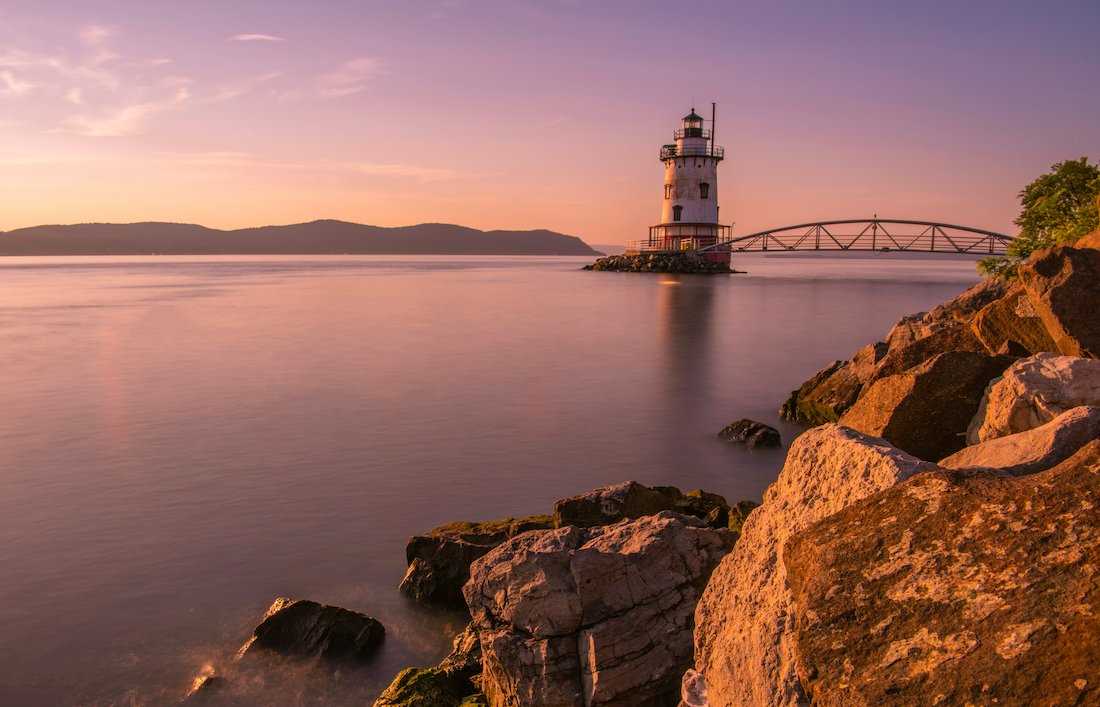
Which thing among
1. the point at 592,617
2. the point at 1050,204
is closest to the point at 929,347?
the point at 592,617

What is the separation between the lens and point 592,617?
637 cm

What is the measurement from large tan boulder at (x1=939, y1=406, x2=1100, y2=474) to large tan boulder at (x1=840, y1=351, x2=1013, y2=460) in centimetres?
367

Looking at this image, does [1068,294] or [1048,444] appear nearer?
[1048,444]

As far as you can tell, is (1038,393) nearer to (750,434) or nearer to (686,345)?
(750,434)

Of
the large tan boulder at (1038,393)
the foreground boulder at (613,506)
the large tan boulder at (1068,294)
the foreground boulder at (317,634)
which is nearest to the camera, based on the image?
the large tan boulder at (1038,393)

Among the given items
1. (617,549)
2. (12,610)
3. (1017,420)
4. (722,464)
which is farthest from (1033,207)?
(12,610)

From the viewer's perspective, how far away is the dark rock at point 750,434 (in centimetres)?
1605

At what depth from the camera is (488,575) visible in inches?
270

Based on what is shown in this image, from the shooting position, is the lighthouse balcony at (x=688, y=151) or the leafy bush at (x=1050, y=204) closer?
the leafy bush at (x=1050, y=204)

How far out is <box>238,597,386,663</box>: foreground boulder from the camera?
813 cm

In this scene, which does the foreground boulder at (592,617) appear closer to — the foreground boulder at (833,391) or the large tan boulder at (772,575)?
the large tan boulder at (772,575)

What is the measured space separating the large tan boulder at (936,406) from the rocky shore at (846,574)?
24 millimetres

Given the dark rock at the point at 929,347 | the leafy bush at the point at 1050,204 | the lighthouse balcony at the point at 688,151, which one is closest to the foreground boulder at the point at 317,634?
the dark rock at the point at 929,347

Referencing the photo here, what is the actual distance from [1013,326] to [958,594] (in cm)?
986
